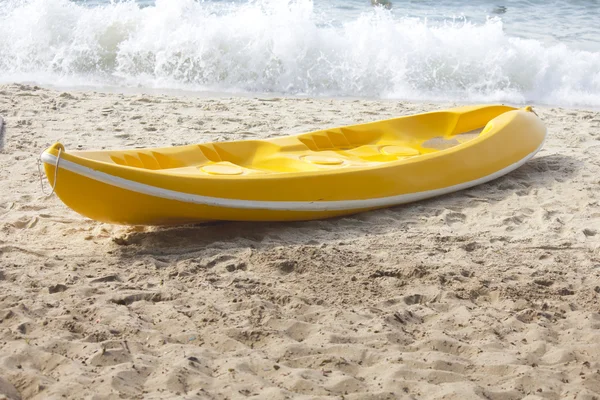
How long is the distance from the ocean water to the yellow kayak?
10.2ft

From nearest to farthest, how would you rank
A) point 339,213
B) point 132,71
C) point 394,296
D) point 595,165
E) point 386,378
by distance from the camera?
point 386,378
point 394,296
point 339,213
point 595,165
point 132,71

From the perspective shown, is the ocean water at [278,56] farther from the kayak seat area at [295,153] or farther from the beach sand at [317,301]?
the beach sand at [317,301]

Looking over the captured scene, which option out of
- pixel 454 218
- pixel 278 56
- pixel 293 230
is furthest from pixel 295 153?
pixel 278 56

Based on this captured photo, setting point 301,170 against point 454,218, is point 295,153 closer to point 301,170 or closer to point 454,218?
point 301,170

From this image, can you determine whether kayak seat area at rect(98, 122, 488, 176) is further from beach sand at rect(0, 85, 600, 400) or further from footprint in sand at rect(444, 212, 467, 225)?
footprint in sand at rect(444, 212, 467, 225)

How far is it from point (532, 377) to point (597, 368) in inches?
10.9

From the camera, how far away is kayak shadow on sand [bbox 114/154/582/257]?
395 cm

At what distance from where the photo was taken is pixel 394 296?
11.2 ft

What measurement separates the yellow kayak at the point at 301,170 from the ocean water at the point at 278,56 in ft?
10.2

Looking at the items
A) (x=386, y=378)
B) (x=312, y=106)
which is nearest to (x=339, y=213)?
(x=386, y=378)

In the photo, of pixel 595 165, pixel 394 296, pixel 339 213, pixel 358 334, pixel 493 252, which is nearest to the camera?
pixel 358 334

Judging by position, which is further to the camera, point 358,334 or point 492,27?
point 492,27

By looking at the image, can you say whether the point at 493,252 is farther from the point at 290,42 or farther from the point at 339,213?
the point at 290,42

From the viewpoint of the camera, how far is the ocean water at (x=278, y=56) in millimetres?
8617
